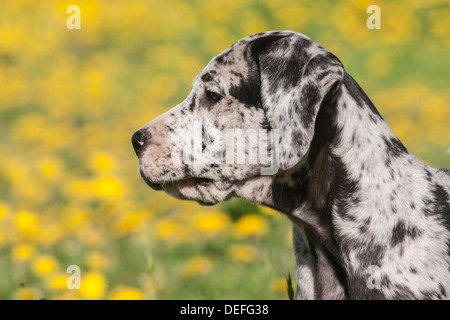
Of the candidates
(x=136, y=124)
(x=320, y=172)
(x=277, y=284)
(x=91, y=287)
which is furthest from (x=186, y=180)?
(x=136, y=124)

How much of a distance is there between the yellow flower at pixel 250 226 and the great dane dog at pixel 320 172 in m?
2.04

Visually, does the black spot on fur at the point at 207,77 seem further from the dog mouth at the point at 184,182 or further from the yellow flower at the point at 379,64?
the yellow flower at the point at 379,64

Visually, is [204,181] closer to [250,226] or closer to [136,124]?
[250,226]

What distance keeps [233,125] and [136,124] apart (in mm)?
5826

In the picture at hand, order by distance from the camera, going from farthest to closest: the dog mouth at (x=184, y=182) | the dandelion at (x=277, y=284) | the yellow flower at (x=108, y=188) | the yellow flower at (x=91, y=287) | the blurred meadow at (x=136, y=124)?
the yellow flower at (x=108, y=188) → the blurred meadow at (x=136, y=124) → the dandelion at (x=277, y=284) → the yellow flower at (x=91, y=287) → the dog mouth at (x=184, y=182)

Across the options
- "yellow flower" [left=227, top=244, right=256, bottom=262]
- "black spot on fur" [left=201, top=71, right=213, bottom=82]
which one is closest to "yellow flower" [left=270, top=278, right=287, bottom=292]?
"yellow flower" [left=227, top=244, right=256, bottom=262]

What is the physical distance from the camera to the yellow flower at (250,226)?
19.0 ft

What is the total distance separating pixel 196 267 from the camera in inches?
223

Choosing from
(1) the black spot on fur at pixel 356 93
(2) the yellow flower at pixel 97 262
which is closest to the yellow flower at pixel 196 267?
(2) the yellow flower at pixel 97 262

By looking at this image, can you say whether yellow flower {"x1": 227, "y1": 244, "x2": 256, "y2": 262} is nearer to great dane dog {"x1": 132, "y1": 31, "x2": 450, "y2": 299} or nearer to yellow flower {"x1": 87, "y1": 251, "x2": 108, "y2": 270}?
yellow flower {"x1": 87, "y1": 251, "x2": 108, "y2": 270}

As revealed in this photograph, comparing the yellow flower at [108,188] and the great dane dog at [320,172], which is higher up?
the yellow flower at [108,188]

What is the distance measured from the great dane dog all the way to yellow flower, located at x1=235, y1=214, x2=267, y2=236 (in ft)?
6.70
